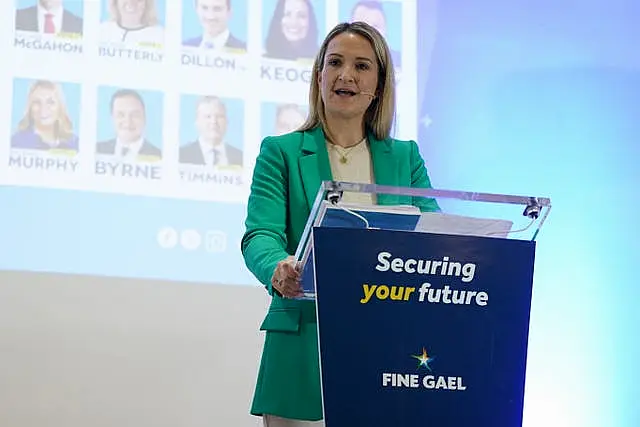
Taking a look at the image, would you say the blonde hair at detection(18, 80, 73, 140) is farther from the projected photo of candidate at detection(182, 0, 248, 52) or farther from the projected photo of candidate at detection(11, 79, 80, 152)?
the projected photo of candidate at detection(182, 0, 248, 52)

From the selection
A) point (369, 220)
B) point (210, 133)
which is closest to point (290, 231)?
point (369, 220)

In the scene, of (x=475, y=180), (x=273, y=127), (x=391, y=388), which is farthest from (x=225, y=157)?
(x=391, y=388)

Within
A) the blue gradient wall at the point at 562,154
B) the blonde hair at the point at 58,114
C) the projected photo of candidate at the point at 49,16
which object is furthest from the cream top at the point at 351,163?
the blue gradient wall at the point at 562,154

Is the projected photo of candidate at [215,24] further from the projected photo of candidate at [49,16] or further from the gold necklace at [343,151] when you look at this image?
the gold necklace at [343,151]

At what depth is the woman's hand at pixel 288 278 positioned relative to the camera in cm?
170

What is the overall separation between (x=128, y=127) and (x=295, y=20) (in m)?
0.71

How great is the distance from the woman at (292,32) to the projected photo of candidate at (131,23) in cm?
38

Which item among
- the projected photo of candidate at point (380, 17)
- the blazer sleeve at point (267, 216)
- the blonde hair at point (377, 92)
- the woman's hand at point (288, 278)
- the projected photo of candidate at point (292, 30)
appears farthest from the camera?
the projected photo of candidate at point (380, 17)

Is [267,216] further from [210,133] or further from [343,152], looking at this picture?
[210,133]

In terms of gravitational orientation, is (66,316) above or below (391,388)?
below

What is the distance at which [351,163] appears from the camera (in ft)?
6.98

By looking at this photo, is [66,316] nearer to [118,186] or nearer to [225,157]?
[118,186]

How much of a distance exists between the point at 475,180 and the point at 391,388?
8.09ft

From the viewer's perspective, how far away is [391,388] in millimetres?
1608
